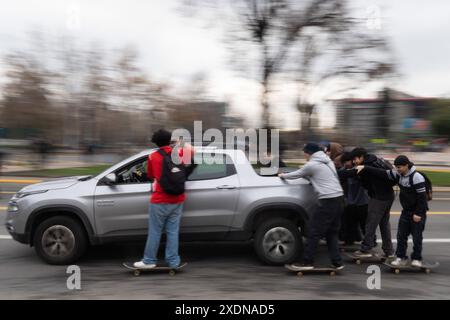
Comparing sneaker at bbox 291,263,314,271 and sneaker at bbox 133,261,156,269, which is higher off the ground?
sneaker at bbox 133,261,156,269

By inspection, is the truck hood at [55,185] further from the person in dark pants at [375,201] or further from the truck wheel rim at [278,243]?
the person in dark pants at [375,201]

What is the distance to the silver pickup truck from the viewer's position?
20.8ft

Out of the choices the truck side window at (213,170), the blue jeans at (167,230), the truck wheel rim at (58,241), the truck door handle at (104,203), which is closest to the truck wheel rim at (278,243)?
the truck side window at (213,170)

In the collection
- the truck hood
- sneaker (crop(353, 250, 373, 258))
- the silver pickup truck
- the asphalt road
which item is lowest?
the asphalt road

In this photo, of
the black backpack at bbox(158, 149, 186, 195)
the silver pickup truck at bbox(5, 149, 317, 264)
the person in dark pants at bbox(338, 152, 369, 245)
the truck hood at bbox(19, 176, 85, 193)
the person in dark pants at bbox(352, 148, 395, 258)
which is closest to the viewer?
the black backpack at bbox(158, 149, 186, 195)

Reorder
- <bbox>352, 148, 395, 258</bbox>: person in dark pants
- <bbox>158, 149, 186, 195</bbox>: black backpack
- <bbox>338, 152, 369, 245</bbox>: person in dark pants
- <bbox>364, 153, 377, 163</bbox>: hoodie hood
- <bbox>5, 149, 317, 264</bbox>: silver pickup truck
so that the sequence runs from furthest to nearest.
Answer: <bbox>338, 152, 369, 245</bbox>: person in dark pants
<bbox>364, 153, 377, 163</bbox>: hoodie hood
<bbox>352, 148, 395, 258</bbox>: person in dark pants
<bbox>5, 149, 317, 264</bbox>: silver pickup truck
<bbox>158, 149, 186, 195</bbox>: black backpack

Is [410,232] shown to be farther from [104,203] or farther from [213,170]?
[104,203]

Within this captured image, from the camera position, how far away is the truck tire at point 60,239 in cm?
634

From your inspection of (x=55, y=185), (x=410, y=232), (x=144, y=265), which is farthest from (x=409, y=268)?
(x=55, y=185)

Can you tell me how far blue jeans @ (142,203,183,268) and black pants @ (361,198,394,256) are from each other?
8.70ft

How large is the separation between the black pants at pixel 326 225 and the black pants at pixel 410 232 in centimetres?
90

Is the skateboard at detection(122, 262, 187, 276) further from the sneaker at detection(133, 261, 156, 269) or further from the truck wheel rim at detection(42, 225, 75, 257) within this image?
the truck wheel rim at detection(42, 225, 75, 257)

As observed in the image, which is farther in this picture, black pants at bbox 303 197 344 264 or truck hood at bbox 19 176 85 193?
truck hood at bbox 19 176 85 193

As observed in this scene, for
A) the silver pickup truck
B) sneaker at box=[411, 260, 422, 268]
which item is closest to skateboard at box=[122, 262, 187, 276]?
the silver pickup truck
